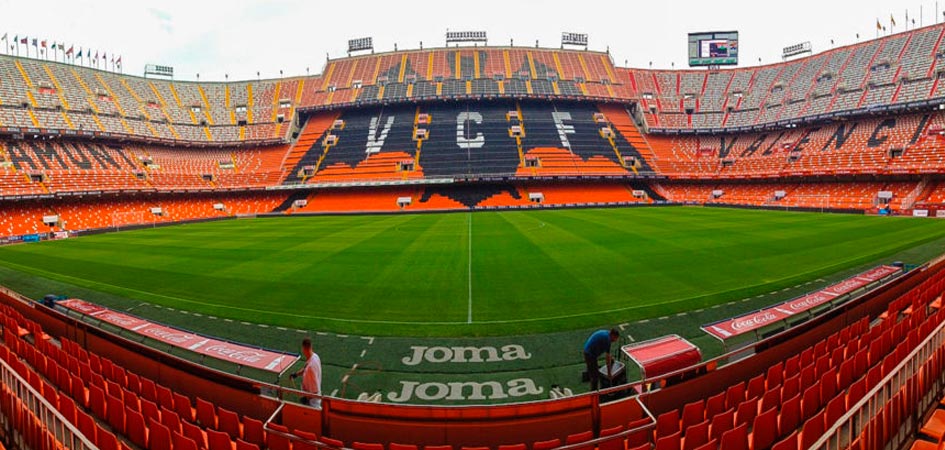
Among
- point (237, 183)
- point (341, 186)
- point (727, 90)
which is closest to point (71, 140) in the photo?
point (237, 183)

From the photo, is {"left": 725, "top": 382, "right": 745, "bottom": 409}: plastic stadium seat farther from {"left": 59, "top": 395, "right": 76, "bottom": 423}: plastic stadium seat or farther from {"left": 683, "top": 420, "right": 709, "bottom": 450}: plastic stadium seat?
{"left": 59, "top": 395, "right": 76, "bottom": 423}: plastic stadium seat

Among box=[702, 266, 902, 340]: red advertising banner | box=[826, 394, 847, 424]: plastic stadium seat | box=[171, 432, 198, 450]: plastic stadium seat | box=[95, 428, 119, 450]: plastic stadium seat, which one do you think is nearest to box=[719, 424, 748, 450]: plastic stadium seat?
box=[826, 394, 847, 424]: plastic stadium seat

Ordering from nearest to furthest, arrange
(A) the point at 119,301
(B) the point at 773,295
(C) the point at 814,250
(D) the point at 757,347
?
(D) the point at 757,347, (B) the point at 773,295, (A) the point at 119,301, (C) the point at 814,250

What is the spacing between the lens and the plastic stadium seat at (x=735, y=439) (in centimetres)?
421

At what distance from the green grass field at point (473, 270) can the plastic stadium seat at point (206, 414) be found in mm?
4664

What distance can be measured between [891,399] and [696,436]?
2316mm

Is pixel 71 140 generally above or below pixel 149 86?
below

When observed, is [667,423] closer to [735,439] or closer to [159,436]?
[735,439]

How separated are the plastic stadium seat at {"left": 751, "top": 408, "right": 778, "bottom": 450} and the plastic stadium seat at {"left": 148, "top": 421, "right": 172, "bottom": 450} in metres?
6.50

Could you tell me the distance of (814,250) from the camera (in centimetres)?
1825

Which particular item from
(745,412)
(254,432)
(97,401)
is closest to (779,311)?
(745,412)

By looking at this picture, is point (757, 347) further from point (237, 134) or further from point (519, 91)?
point (237, 134)

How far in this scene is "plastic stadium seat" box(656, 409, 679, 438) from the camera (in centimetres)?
502

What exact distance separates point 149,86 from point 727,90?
287 feet
